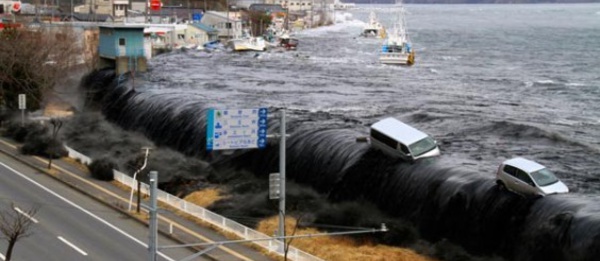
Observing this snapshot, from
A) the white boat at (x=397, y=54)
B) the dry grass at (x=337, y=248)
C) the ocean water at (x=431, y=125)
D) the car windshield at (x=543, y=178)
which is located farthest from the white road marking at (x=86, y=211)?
the white boat at (x=397, y=54)

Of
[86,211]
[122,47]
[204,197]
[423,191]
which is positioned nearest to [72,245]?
[86,211]

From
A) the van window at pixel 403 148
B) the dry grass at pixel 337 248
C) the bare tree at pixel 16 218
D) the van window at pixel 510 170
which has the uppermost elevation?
the van window at pixel 510 170

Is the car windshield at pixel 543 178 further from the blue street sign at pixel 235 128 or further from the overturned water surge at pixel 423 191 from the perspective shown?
the blue street sign at pixel 235 128

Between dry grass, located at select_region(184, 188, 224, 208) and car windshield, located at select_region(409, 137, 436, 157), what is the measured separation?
8323 millimetres

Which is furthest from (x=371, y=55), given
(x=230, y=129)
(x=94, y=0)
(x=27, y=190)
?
(x=230, y=129)

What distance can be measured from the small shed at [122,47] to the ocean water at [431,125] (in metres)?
1.83

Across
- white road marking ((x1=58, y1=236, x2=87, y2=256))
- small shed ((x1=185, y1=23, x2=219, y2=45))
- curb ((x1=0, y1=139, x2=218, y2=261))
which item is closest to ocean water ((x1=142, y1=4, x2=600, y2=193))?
curb ((x1=0, y1=139, x2=218, y2=261))

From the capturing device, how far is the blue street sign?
26203mm

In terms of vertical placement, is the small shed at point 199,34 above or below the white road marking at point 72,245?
above

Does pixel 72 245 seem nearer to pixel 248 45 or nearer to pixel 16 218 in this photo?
pixel 16 218

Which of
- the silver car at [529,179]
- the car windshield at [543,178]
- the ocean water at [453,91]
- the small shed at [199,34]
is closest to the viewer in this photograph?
the silver car at [529,179]

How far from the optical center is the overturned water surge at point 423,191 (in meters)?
27.9

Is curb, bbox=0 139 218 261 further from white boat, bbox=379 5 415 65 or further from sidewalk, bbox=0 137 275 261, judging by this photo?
white boat, bbox=379 5 415 65

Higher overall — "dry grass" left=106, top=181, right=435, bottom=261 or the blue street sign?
the blue street sign
